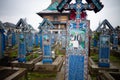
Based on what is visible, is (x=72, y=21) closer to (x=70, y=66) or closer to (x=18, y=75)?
(x=70, y=66)

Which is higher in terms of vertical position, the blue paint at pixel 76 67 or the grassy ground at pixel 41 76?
the blue paint at pixel 76 67

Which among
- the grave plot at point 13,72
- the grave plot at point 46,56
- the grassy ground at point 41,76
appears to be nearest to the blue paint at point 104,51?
the grave plot at point 46,56

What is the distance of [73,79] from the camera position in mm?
5133

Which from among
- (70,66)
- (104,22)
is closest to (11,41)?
(104,22)

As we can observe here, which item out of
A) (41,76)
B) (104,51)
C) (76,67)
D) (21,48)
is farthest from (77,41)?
(21,48)

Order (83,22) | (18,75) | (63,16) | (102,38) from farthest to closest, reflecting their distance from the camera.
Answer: (63,16) → (102,38) → (18,75) → (83,22)

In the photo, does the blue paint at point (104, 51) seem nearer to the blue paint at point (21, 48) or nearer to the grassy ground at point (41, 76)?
the grassy ground at point (41, 76)

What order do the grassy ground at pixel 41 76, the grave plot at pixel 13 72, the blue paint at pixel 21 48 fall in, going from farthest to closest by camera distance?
the blue paint at pixel 21 48 < the grassy ground at pixel 41 76 < the grave plot at pixel 13 72

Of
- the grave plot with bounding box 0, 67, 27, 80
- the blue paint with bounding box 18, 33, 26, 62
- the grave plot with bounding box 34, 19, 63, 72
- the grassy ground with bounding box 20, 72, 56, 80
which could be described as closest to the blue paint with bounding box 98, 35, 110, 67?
the grave plot with bounding box 34, 19, 63, 72

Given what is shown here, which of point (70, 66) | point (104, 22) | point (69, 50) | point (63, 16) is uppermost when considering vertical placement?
point (63, 16)

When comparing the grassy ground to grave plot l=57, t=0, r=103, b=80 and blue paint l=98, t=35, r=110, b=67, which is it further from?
grave plot l=57, t=0, r=103, b=80

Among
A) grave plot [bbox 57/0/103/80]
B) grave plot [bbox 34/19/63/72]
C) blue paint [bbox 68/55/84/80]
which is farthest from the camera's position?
grave plot [bbox 34/19/63/72]

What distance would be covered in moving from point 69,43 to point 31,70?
5865mm

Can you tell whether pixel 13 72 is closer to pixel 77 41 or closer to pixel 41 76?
pixel 41 76
